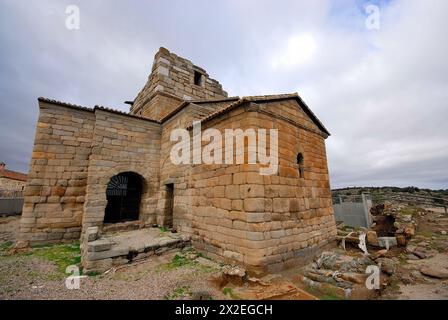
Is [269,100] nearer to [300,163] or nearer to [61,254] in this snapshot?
[300,163]

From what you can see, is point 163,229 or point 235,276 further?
point 163,229

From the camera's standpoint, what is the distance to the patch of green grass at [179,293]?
3436mm

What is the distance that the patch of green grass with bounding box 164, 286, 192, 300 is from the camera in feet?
11.3

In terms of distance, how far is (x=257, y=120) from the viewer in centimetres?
504

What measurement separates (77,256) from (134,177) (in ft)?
11.8

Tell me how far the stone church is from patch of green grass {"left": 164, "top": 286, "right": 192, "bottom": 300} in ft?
4.56

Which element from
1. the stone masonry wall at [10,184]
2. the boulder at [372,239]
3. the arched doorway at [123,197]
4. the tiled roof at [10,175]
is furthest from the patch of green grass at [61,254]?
the tiled roof at [10,175]

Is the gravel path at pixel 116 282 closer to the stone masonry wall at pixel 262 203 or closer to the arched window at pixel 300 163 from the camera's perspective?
the stone masonry wall at pixel 262 203

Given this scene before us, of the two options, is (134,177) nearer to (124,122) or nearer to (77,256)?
(124,122)

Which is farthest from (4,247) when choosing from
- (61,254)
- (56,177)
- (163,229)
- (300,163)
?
(300,163)

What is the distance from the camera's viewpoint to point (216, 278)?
411 centimetres

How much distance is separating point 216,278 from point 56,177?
6.45m

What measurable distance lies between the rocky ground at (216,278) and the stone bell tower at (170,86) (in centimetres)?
694

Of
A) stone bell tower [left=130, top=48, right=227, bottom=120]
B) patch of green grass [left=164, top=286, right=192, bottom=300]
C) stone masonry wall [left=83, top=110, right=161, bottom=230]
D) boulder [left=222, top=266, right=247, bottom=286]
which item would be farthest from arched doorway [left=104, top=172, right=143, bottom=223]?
boulder [left=222, top=266, right=247, bottom=286]
